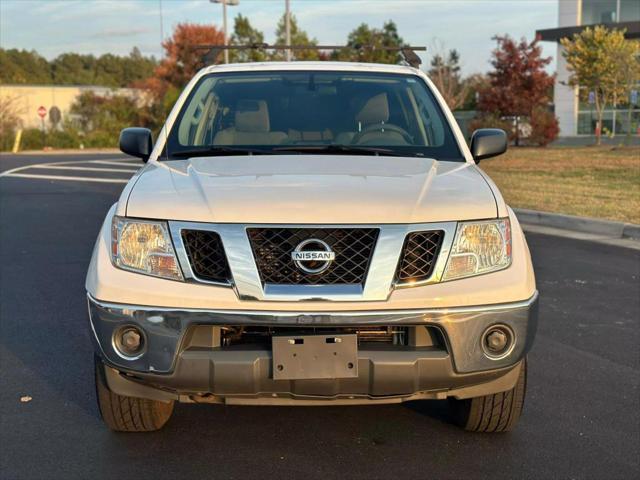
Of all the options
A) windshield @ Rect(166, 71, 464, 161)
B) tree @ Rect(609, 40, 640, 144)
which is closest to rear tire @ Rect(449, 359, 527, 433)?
windshield @ Rect(166, 71, 464, 161)

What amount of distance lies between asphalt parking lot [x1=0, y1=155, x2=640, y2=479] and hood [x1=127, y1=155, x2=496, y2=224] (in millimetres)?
1115

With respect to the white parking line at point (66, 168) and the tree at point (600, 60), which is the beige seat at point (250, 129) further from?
the tree at point (600, 60)

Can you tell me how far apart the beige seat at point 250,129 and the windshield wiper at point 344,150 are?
0.80 feet

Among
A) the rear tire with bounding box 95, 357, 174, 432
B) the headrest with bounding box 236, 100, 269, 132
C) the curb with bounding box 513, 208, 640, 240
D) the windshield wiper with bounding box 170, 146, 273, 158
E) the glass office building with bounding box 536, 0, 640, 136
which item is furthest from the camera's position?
the glass office building with bounding box 536, 0, 640, 136

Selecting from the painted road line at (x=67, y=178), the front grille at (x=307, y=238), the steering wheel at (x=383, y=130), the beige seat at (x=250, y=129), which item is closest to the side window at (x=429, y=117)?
the steering wheel at (x=383, y=130)

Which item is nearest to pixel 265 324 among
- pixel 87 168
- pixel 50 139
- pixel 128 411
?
pixel 128 411

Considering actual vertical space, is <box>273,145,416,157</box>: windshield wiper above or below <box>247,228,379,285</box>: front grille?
above

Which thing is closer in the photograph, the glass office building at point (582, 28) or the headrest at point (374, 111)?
the headrest at point (374, 111)

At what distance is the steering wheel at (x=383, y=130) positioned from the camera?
182 inches

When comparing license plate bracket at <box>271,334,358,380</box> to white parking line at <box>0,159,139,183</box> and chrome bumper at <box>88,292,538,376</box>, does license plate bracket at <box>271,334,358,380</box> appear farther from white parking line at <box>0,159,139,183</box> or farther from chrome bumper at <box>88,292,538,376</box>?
white parking line at <box>0,159,139,183</box>

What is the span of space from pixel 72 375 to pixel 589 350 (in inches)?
128

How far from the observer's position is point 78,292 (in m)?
7.06

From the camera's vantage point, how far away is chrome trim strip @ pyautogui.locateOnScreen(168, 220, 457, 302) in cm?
310

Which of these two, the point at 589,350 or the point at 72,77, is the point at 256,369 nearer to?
the point at 589,350
